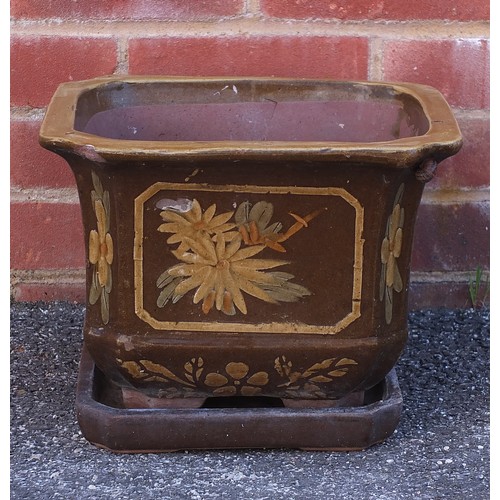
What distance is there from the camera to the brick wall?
1.59 meters

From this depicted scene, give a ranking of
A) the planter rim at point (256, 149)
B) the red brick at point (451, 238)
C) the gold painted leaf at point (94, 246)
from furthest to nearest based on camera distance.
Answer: the red brick at point (451, 238) < the gold painted leaf at point (94, 246) < the planter rim at point (256, 149)

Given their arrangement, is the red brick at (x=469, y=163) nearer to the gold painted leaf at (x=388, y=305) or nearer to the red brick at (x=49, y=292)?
the gold painted leaf at (x=388, y=305)

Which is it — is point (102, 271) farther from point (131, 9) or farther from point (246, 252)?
point (131, 9)

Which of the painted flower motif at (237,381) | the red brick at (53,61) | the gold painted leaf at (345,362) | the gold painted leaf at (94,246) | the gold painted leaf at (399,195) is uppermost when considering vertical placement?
the red brick at (53,61)

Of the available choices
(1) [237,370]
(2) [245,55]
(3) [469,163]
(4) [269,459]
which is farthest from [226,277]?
(3) [469,163]

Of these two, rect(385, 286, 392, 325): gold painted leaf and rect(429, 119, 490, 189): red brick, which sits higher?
rect(429, 119, 490, 189): red brick

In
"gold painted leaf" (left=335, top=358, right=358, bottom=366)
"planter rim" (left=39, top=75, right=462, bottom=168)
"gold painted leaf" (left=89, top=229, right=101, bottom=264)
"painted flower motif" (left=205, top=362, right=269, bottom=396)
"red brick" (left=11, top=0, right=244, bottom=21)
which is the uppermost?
"red brick" (left=11, top=0, right=244, bottom=21)

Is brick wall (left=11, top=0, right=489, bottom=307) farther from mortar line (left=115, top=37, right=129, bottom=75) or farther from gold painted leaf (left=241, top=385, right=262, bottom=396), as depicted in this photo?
gold painted leaf (left=241, top=385, right=262, bottom=396)

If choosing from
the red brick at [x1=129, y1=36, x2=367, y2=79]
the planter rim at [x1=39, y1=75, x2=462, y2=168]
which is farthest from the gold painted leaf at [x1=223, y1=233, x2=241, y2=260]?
the red brick at [x1=129, y1=36, x2=367, y2=79]

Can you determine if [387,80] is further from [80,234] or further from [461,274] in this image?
[80,234]

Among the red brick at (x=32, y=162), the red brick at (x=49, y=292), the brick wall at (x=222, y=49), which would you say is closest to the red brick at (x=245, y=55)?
the brick wall at (x=222, y=49)

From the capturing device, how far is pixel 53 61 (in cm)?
160

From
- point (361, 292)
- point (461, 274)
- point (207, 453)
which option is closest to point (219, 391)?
point (207, 453)

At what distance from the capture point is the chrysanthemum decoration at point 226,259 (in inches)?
48.1
